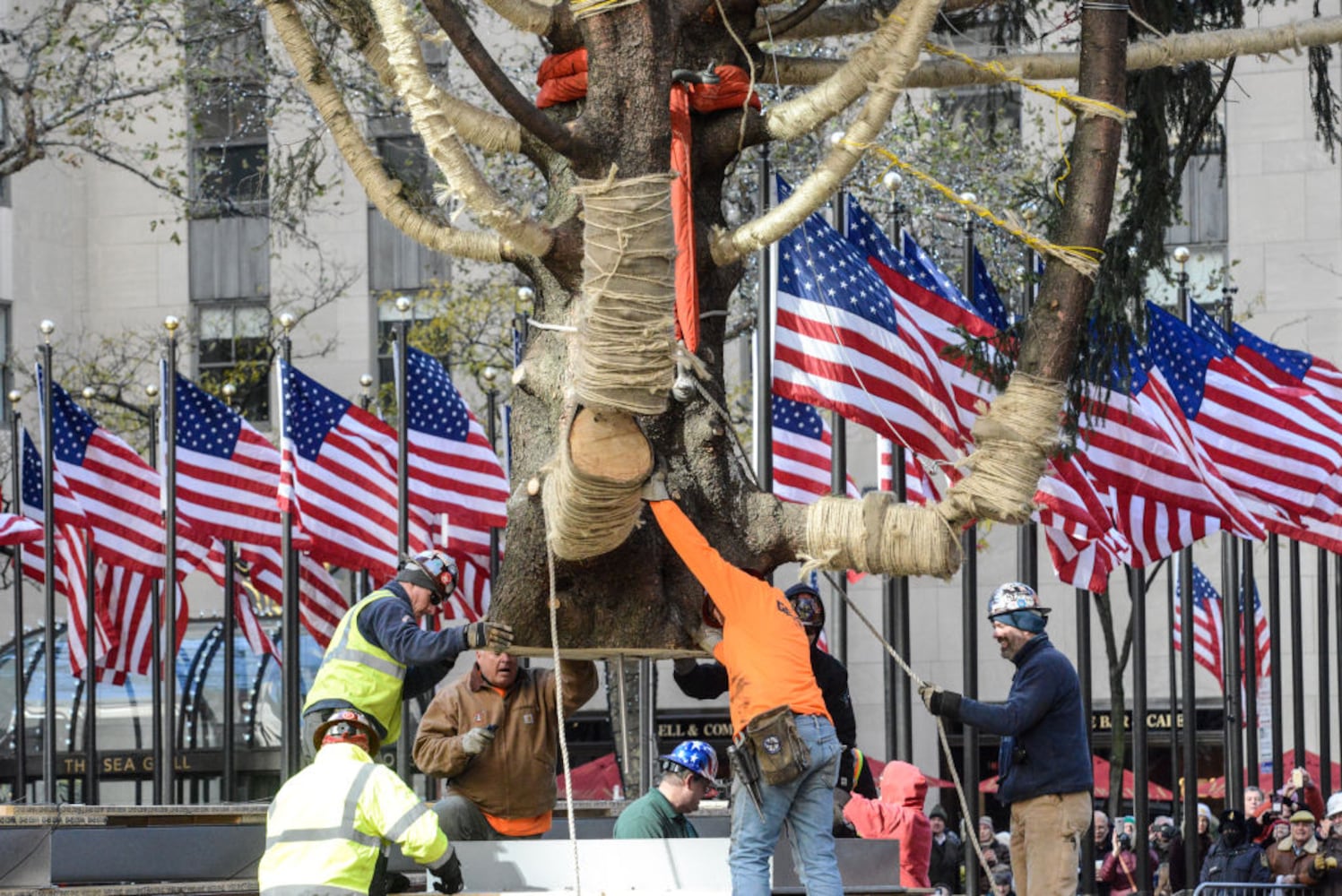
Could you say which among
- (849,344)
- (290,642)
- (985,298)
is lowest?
(290,642)

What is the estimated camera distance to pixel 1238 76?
109 ft

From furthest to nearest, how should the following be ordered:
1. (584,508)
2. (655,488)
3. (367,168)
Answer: (367,168) < (655,488) < (584,508)

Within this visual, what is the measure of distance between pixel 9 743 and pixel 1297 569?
17.9 m

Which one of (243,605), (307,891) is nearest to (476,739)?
(307,891)

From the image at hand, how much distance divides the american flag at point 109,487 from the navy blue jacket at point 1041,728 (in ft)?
41.3

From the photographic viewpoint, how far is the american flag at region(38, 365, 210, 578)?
22000 mm

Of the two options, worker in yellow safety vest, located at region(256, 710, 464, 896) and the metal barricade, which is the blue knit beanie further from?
the metal barricade

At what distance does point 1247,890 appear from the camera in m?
17.1

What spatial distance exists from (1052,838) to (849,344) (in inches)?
194

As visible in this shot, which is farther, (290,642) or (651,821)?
(290,642)

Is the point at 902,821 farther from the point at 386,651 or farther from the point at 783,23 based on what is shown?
the point at 783,23

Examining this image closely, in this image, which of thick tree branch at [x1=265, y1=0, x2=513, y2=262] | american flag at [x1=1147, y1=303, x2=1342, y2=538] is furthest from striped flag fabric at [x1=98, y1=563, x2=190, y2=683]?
thick tree branch at [x1=265, y1=0, x2=513, y2=262]

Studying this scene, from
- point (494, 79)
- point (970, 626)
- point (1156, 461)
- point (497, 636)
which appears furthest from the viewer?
point (970, 626)

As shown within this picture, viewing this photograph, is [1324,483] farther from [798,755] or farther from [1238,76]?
[1238,76]
